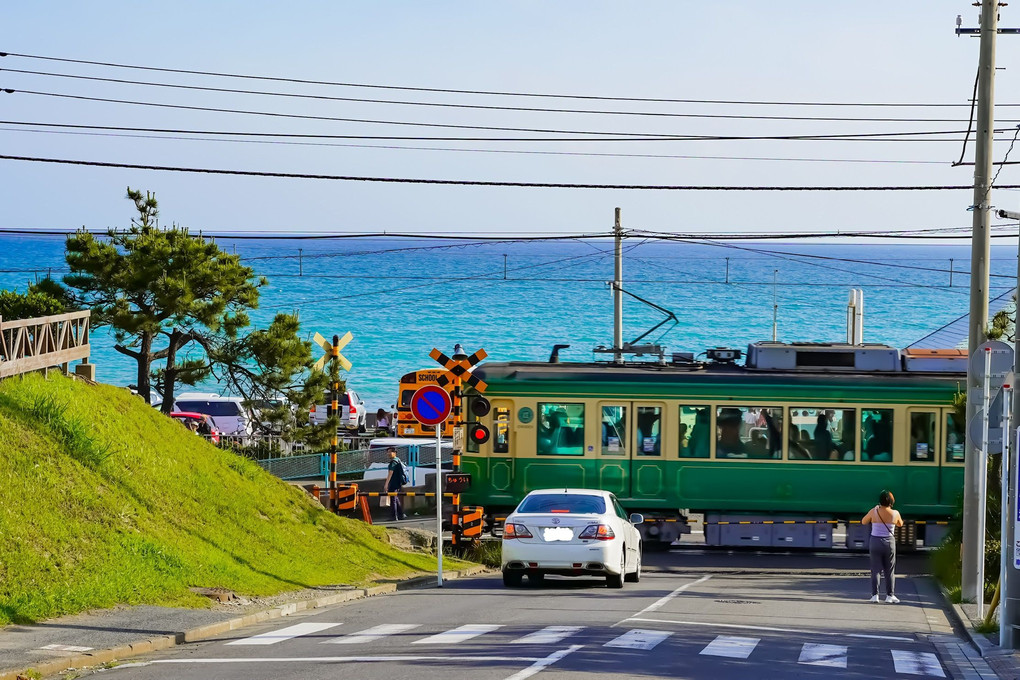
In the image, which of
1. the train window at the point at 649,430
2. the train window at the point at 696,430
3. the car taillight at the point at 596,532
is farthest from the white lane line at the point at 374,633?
the train window at the point at 696,430

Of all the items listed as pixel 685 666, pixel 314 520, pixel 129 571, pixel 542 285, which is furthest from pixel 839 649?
pixel 542 285

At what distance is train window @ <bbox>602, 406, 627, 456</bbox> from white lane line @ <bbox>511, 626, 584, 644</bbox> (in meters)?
11.4

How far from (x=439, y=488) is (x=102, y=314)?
1249cm

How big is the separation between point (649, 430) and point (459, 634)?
12454mm

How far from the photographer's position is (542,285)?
142m

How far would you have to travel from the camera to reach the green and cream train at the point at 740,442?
1025 inches

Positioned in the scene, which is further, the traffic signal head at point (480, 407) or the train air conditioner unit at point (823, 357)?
the train air conditioner unit at point (823, 357)

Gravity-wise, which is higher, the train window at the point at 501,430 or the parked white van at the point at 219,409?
the train window at the point at 501,430

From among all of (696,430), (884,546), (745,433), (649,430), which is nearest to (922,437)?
(745,433)

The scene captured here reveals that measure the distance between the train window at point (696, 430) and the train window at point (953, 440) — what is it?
4.29 m

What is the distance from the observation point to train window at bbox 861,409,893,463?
2609 centimetres

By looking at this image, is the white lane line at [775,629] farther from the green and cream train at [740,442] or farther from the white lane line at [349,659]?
the green and cream train at [740,442]

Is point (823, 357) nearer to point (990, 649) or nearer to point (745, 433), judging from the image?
point (745, 433)

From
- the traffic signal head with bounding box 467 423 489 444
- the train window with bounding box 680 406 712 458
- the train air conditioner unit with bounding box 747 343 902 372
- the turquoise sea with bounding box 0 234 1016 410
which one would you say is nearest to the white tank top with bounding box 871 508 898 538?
the train window with bounding box 680 406 712 458
